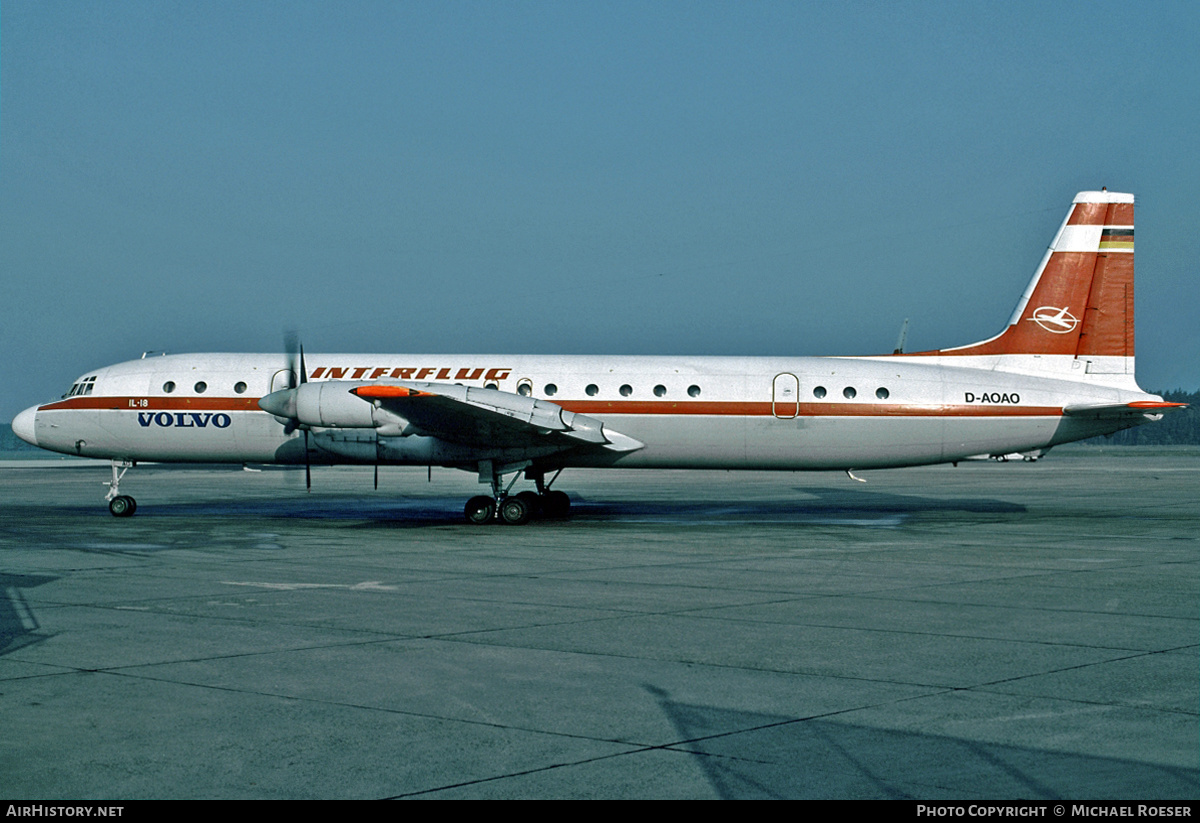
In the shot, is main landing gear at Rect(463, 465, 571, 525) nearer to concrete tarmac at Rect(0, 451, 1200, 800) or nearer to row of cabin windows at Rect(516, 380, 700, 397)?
row of cabin windows at Rect(516, 380, 700, 397)

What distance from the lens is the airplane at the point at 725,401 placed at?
941 inches

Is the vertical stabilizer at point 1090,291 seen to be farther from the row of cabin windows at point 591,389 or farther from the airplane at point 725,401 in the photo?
the row of cabin windows at point 591,389

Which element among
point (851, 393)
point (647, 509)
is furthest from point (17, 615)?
point (647, 509)

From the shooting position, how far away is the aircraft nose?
25873 millimetres

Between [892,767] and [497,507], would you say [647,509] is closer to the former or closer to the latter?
[497,507]

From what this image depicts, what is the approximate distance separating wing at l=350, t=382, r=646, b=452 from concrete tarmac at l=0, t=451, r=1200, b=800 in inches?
106

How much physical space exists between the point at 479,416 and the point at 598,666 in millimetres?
13215

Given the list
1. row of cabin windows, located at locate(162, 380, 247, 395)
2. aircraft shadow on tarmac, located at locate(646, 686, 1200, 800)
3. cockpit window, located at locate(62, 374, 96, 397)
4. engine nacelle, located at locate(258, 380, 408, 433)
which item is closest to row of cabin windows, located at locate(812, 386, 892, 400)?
engine nacelle, located at locate(258, 380, 408, 433)

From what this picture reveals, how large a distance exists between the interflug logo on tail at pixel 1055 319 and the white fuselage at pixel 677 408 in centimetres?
106

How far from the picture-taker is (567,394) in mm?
24594

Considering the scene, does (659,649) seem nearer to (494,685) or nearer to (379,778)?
(494,685)

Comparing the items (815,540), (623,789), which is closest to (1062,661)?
(623,789)

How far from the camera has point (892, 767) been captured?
20.6 feet

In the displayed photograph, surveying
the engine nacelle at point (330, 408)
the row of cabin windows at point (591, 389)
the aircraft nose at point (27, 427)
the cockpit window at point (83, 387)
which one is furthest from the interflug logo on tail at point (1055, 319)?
the aircraft nose at point (27, 427)
